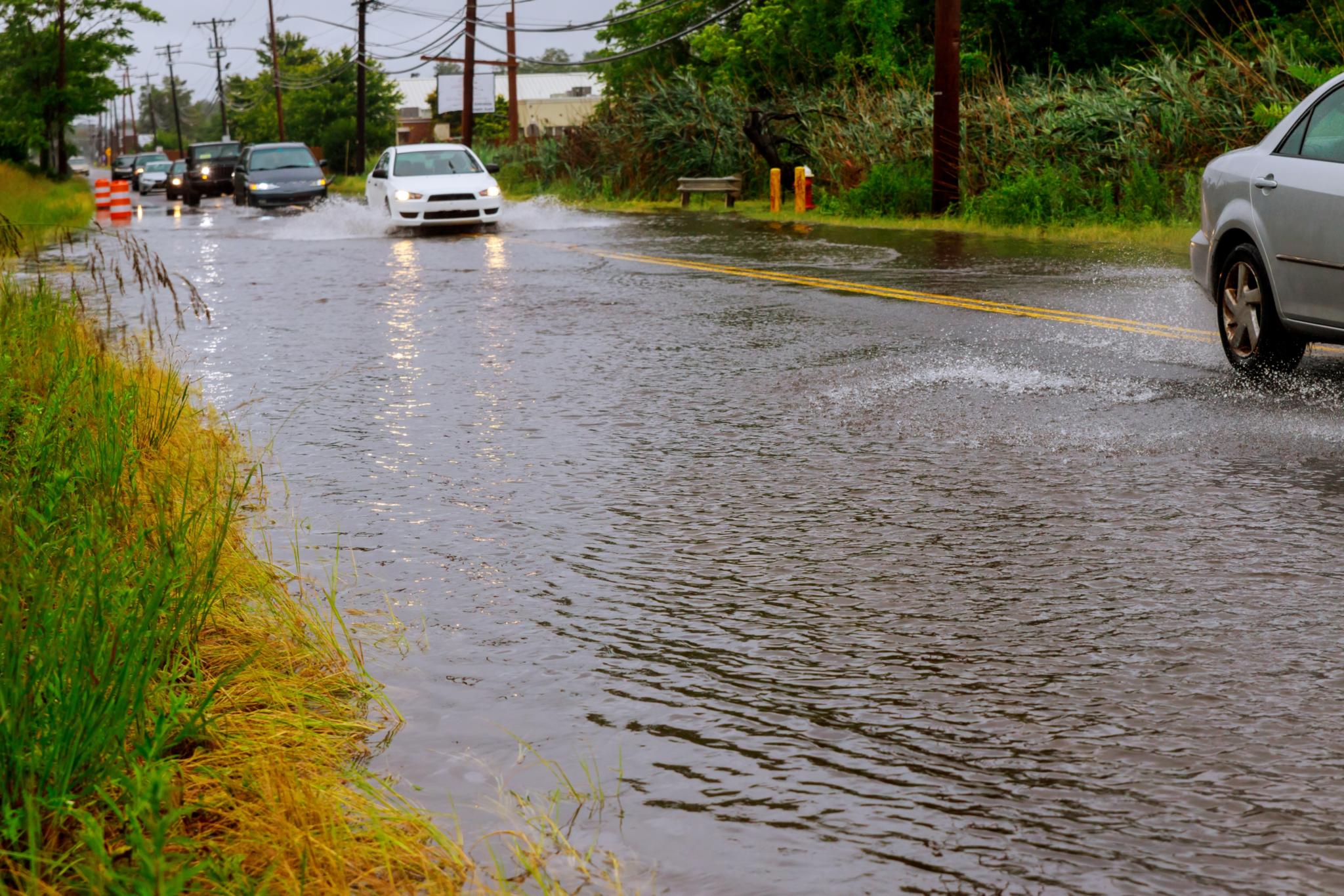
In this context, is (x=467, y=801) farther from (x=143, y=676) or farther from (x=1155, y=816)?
(x=1155, y=816)

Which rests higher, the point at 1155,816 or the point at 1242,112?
the point at 1242,112

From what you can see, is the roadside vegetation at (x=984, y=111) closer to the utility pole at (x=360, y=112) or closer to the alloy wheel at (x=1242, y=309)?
the alloy wheel at (x=1242, y=309)

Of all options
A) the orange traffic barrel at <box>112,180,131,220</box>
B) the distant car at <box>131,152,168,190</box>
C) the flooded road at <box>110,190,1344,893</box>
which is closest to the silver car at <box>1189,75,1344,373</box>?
the flooded road at <box>110,190,1344,893</box>

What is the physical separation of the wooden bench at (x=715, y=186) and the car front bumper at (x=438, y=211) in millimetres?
8174

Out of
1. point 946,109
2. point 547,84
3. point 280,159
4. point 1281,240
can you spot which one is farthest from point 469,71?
point 547,84

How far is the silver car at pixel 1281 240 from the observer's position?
8336mm

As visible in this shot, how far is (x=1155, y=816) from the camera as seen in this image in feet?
11.2

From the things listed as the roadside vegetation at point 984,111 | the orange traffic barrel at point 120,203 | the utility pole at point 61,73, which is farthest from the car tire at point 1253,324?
the utility pole at point 61,73

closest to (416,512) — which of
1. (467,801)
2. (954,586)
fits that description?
(954,586)

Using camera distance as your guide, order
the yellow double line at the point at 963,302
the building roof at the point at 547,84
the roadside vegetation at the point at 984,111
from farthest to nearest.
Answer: the building roof at the point at 547,84
the roadside vegetation at the point at 984,111
the yellow double line at the point at 963,302

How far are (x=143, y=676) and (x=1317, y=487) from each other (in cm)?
485

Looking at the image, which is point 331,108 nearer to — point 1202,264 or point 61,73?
point 61,73

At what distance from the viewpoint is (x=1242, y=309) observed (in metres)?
9.21

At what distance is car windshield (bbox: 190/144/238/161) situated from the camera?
5109 cm
